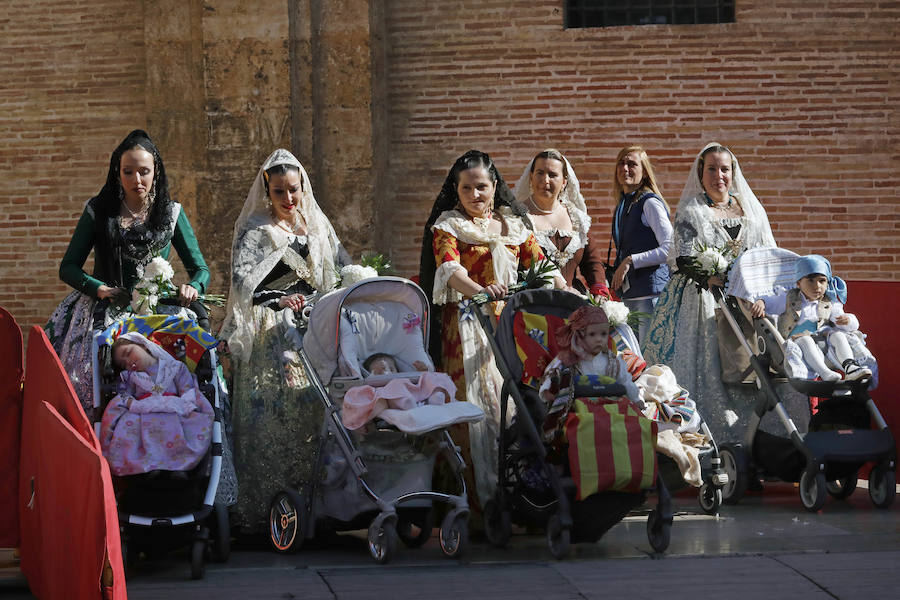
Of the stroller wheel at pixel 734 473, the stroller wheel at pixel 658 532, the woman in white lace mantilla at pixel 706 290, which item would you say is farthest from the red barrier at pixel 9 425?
the woman in white lace mantilla at pixel 706 290

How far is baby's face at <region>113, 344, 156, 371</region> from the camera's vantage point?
550 cm

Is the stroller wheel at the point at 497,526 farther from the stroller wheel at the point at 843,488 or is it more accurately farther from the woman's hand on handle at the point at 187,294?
the stroller wheel at the point at 843,488

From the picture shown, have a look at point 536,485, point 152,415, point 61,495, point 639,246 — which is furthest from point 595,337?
point 61,495

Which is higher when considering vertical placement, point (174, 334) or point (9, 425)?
point (174, 334)

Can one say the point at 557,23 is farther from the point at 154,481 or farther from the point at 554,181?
the point at 154,481

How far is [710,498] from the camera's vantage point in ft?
22.2

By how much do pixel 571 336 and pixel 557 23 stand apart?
5.26 meters

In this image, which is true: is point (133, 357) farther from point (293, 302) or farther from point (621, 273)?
point (621, 273)

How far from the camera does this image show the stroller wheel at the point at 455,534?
5590mm

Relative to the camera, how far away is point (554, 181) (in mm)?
7195

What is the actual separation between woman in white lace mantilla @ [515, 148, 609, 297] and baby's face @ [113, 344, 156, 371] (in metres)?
2.35

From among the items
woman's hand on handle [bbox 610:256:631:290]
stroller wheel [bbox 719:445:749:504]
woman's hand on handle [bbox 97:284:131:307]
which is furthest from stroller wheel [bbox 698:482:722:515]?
woman's hand on handle [bbox 97:284:131:307]

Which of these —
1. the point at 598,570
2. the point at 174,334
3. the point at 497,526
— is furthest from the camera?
the point at 497,526

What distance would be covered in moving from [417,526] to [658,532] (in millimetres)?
1116
